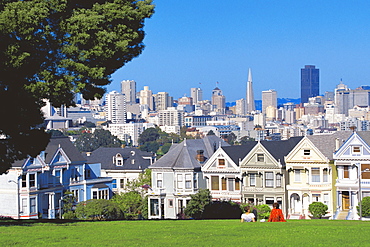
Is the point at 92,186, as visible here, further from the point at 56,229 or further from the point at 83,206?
the point at 56,229

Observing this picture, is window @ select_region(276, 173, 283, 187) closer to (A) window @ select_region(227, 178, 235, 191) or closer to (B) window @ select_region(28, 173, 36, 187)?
(A) window @ select_region(227, 178, 235, 191)

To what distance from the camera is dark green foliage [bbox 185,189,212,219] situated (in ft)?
151

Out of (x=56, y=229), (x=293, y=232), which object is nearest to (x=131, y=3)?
(x=56, y=229)

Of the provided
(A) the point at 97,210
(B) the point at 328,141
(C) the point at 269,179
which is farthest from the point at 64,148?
(B) the point at 328,141

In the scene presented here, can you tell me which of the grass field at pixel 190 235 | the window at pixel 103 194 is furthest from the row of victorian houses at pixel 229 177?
the grass field at pixel 190 235

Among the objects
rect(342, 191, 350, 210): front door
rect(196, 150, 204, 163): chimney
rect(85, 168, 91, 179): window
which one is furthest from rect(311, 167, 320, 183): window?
rect(85, 168, 91, 179): window

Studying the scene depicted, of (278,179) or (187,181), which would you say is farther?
(187,181)

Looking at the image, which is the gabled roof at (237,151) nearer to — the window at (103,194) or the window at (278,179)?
the window at (278,179)

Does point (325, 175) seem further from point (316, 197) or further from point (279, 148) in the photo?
point (279, 148)

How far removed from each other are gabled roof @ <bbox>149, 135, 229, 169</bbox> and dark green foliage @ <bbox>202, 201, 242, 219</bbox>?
6360 millimetres

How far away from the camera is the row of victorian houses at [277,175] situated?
42438mm

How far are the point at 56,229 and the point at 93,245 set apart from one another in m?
4.24

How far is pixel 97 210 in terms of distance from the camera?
45.8 m

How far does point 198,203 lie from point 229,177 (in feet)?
8.48
